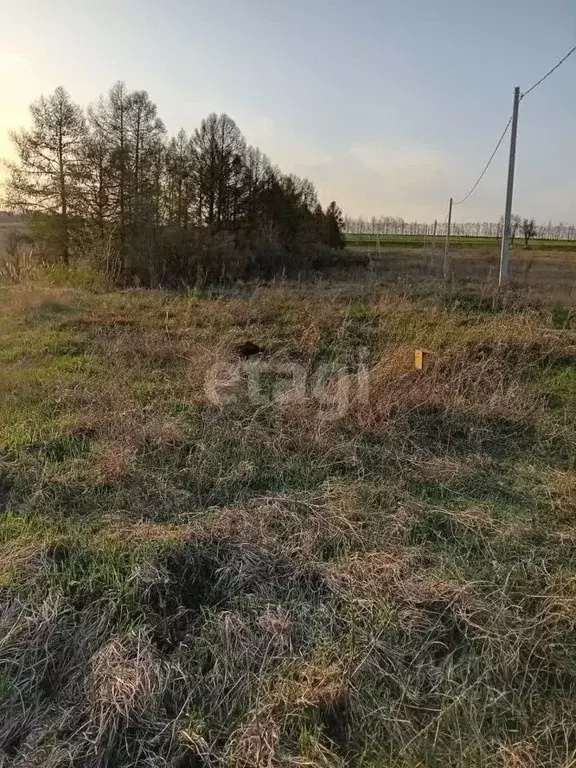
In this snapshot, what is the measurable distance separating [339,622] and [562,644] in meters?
0.94

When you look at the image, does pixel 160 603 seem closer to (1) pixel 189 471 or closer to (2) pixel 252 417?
(1) pixel 189 471

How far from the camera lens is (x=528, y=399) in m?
4.95

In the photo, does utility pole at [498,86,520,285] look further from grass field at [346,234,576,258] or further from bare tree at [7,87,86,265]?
grass field at [346,234,576,258]

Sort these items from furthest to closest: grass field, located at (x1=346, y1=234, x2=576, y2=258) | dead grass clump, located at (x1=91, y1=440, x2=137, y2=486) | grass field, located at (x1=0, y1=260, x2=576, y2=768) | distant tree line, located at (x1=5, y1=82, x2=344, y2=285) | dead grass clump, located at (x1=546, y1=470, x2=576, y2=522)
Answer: grass field, located at (x1=346, y1=234, x2=576, y2=258) → distant tree line, located at (x1=5, y1=82, x2=344, y2=285) → dead grass clump, located at (x1=91, y1=440, x2=137, y2=486) → dead grass clump, located at (x1=546, y1=470, x2=576, y2=522) → grass field, located at (x1=0, y1=260, x2=576, y2=768)

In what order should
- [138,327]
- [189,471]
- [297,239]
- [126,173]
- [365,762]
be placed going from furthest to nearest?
[297,239], [126,173], [138,327], [189,471], [365,762]

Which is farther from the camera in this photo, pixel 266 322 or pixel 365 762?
pixel 266 322

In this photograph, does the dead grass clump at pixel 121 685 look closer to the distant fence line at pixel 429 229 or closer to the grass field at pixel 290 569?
the grass field at pixel 290 569

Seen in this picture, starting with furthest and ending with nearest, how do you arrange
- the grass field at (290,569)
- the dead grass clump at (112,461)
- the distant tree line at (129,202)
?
the distant tree line at (129,202) < the dead grass clump at (112,461) < the grass field at (290,569)

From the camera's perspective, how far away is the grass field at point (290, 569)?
196 cm

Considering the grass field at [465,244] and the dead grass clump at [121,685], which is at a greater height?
the grass field at [465,244]

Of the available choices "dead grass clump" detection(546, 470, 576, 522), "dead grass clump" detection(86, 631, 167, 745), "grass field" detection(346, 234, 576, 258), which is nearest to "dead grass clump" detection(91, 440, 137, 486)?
"dead grass clump" detection(86, 631, 167, 745)

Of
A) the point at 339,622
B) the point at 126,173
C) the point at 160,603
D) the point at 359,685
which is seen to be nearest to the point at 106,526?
the point at 160,603

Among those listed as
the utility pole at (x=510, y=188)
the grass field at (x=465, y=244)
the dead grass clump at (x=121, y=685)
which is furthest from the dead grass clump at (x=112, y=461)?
the grass field at (x=465, y=244)

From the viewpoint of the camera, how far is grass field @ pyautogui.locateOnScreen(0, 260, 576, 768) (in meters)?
1.96
